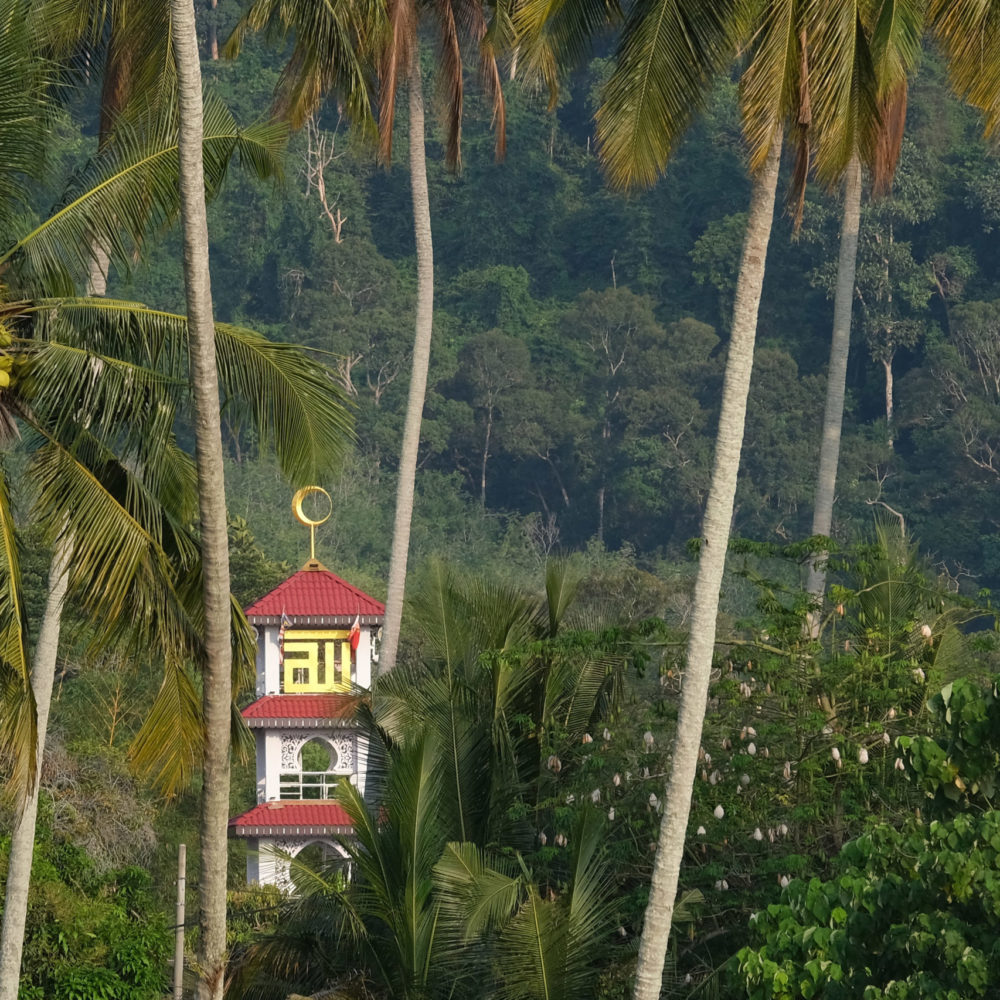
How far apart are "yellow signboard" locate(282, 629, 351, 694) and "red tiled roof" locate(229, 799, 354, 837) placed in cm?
140

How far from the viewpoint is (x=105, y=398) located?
Result: 1444cm

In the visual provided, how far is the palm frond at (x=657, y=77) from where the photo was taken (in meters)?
13.9

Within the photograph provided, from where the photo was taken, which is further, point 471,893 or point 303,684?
point 303,684

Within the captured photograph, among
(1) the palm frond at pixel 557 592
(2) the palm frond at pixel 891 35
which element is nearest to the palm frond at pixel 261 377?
(1) the palm frond at pixel 557 592

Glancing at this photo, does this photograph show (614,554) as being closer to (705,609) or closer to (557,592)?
(557,592)

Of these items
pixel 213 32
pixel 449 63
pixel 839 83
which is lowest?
pixel 839 83

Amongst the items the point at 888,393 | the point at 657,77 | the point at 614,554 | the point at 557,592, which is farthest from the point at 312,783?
the point at 888,393

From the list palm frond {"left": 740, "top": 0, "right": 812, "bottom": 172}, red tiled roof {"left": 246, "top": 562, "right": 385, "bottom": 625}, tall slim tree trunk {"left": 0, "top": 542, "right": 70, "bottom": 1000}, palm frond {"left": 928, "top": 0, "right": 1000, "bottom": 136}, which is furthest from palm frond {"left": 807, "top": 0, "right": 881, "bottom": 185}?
red tiled roof {"left": 246, "top": 562, "right": 385, "bottom": 625}

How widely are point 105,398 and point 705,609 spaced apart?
169 inches

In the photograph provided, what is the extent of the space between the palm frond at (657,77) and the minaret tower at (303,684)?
11.4 m

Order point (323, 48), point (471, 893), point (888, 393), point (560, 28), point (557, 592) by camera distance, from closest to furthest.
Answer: point (560, 28)
point (471, 893)
point (323, 48)
point (557, 592)
point (888, 393)

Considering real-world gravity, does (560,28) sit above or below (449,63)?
below

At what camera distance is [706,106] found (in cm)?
1431

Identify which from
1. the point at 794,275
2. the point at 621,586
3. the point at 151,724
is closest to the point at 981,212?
the point at 794,275
